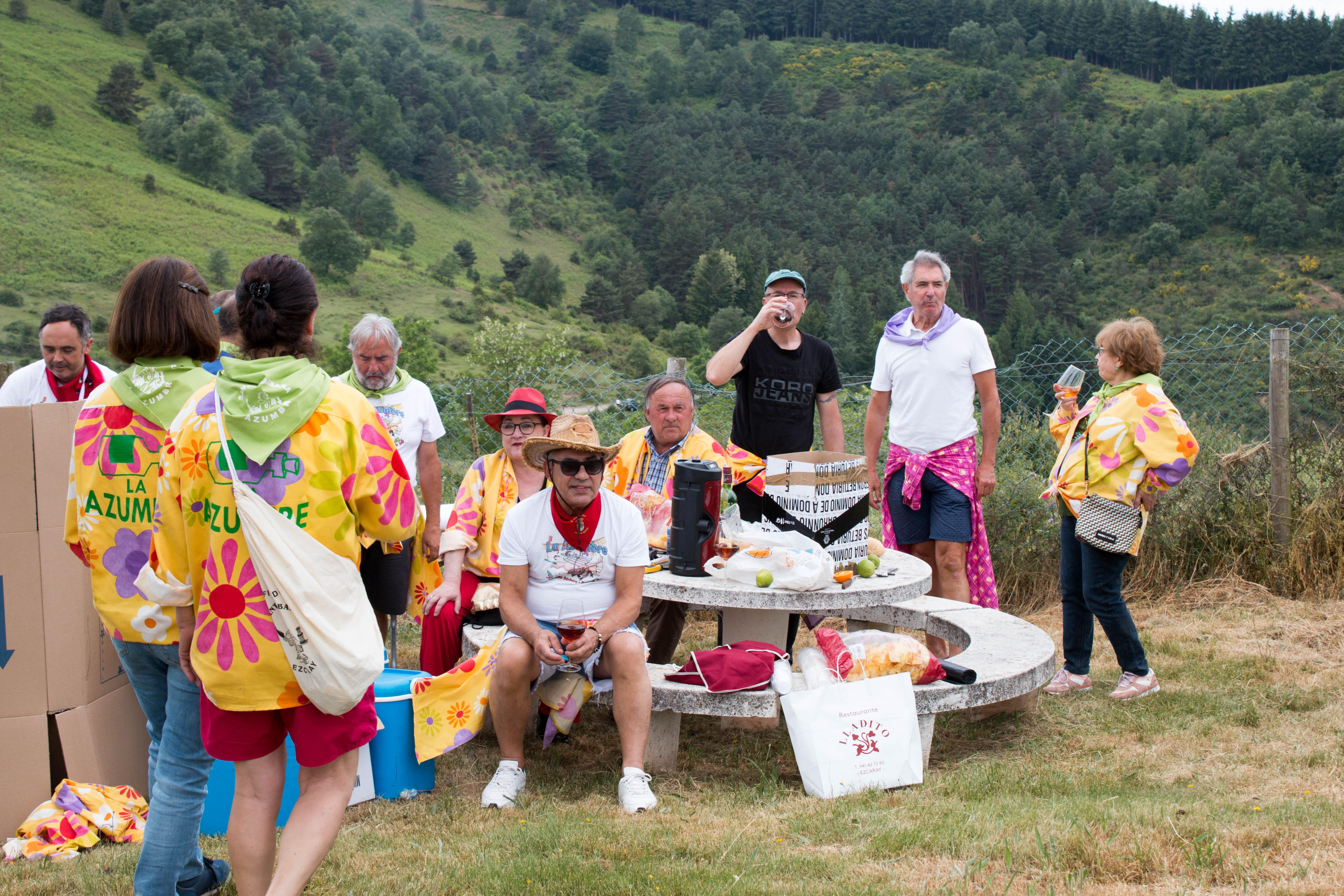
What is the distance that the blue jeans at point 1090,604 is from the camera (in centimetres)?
370

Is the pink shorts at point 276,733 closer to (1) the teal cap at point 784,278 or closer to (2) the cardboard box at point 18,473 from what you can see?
(2) the cardboard box at point 18,473

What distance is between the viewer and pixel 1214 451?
18.8 feet

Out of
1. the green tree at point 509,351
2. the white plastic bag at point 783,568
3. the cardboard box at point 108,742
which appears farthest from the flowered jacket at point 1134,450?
the green tree at point 509,351

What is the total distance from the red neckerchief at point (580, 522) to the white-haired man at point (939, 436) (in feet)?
4.54

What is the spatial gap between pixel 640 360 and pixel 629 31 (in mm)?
63384

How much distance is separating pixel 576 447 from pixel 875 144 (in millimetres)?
88141

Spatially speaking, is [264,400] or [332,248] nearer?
[264,400]

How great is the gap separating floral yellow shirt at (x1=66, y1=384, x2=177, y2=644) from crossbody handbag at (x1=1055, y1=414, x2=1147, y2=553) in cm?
305

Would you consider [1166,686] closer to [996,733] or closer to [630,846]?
[996,733]

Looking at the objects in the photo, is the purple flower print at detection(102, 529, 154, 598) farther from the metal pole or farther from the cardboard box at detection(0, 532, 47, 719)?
the metal pole

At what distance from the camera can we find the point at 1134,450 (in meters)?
3.62

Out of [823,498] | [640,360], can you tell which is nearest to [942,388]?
[823,498]

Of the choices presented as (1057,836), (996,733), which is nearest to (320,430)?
(1057,836)

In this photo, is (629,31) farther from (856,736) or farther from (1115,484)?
(856,736)
